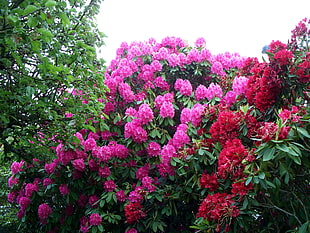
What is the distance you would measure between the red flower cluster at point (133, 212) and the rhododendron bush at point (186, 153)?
0.01 meters

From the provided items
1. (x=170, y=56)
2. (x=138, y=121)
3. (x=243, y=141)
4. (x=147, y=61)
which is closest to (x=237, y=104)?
(x=243, y=141)

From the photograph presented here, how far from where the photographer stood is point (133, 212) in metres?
2.92

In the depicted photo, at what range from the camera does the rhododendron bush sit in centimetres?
191

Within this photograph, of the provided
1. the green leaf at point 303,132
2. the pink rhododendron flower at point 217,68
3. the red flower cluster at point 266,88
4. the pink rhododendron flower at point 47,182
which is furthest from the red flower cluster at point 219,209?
the pink rhododendron flower at point 47,182

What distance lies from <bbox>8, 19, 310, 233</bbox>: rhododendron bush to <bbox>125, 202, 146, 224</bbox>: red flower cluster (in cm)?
1

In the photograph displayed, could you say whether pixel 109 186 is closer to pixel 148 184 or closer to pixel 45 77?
pixel 148 184

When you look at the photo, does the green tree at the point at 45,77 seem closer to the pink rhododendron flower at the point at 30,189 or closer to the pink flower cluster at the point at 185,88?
the pink rhododendron flower at the point at 30,189

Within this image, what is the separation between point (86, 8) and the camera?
3324mm

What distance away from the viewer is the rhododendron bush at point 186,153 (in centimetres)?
191

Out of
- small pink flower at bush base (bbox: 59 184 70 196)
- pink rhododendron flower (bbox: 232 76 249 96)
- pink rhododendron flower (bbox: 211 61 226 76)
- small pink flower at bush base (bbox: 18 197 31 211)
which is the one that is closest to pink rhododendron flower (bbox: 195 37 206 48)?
pink rhododendron flower (bbox: 211 61 226 76)

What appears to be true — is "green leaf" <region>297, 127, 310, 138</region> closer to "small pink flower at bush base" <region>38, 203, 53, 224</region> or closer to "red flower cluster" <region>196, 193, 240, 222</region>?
"red flower cluster" <region>196, 193, 240, 222</region>

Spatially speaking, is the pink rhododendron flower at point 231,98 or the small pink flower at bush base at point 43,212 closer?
the pink rhododendron flower at point 231,98

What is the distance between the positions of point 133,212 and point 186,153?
83cm

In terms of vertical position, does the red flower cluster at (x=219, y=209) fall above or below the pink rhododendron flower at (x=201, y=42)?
below
